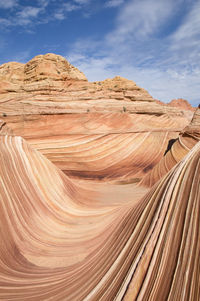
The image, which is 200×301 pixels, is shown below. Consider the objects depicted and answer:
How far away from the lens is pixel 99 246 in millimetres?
1527

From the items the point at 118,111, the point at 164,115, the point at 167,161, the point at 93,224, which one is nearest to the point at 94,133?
the point at 118,111

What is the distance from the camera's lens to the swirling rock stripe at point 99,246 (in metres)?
1.02

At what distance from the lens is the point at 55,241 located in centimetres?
187

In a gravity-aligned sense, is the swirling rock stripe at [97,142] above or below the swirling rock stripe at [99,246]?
above

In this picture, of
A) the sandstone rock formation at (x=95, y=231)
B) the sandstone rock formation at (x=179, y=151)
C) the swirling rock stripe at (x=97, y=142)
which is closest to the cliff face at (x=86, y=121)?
the swirling rock stripe at (x=97, y=142)

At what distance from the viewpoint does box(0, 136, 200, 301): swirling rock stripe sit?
3.34ft

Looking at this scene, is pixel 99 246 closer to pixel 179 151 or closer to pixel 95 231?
pixel 95 231

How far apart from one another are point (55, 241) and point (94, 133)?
4.63 meters

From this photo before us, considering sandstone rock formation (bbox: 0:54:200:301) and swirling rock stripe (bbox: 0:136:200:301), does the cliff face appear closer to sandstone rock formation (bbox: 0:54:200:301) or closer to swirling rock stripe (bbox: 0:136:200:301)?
sandstone rock formation (bbox: 0:54:200:301)

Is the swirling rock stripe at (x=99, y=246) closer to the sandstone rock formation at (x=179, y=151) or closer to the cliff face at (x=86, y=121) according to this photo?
the sandstone rock formation at (x=179, y=151)

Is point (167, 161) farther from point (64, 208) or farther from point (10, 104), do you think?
point (10, 104)

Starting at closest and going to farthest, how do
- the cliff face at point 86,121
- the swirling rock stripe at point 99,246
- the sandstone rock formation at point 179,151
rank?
the swirling rock stripe at point 99,246
the sandstone rock formation at point 179,151
the cliff face at point 86,121

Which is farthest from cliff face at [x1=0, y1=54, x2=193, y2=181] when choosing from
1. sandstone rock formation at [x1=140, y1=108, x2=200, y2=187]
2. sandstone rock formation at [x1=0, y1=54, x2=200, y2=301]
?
sandstone rock formation at [x1=140, y1=108, x2=200, y2=187]

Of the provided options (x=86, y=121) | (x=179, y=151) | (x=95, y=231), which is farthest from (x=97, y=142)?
(x=95, y=231)
